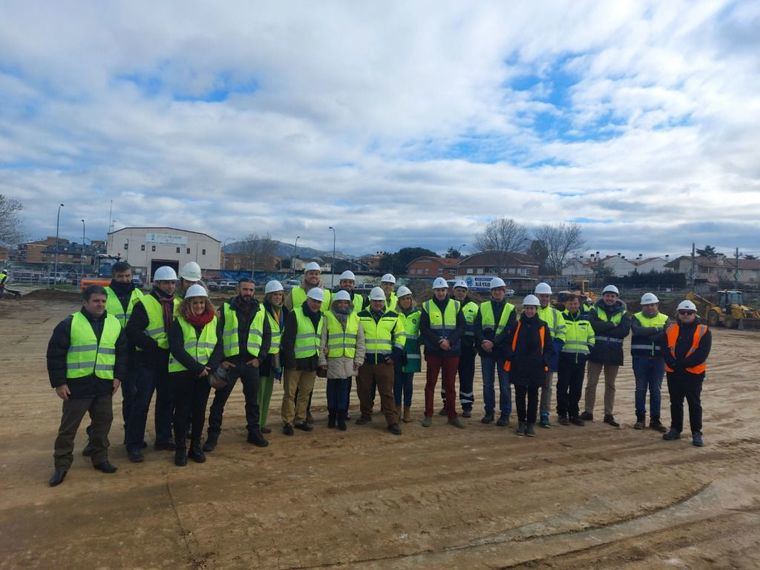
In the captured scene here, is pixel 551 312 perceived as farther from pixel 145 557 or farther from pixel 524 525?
pixel 145 557

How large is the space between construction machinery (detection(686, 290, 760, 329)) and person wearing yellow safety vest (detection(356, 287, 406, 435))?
30.2m

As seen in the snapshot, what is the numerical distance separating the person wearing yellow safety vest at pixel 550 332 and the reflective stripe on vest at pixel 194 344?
4.48 metres

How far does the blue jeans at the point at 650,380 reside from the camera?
24.0 ft

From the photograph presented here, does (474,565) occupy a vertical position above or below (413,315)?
below

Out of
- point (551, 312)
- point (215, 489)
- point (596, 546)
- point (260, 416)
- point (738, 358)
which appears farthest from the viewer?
point (738, 358)

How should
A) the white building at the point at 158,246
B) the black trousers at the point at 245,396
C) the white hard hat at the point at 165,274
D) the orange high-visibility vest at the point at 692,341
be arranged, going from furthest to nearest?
the white building at the point at 158,246
the orange high-visibility vest at the point at 692,341
the black trousers at the point at 245,396
the white hard hat at the point at 165,274

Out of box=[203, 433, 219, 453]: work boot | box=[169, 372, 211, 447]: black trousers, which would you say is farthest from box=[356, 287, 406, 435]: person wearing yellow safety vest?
box=[169, 372, 211, 447]: black trousers

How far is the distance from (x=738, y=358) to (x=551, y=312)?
13319mm

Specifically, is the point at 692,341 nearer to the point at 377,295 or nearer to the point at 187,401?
the point at 377,295

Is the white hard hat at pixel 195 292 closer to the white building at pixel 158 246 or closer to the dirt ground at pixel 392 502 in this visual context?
the dirt ground at pixel 392 502

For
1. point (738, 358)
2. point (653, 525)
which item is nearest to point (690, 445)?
point (653, 525)

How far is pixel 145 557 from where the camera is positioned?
3.45 metres

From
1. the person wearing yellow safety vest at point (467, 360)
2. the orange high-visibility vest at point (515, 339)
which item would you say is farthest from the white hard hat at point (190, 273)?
the orange high-visibility vest at point (515, 339)

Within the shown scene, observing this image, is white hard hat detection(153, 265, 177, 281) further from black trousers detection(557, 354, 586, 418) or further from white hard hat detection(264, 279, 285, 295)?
black trousers detection(557, 354, 586, 418)
